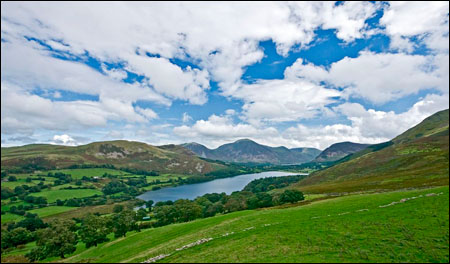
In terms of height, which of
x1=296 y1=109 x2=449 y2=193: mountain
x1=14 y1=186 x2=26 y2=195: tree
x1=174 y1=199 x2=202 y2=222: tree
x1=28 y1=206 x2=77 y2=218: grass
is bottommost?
x1=28 y1=206 x2=77 y2=218: grass

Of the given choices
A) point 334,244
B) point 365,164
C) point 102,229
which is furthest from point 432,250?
point 365,164

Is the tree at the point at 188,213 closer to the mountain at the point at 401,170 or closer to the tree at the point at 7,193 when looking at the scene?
the mountain at the point at 401,170

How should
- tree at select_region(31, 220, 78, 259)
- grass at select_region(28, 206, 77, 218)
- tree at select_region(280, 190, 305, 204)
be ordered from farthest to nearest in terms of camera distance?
grass at select_region(28, 206, 77, 218) < tree at select_region(280, 190, 305, 204) < tree at select_region(31, 220, 78, 259)

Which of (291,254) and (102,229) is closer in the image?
(291,254)

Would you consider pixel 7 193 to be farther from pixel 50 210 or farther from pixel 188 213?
pixel 188 213

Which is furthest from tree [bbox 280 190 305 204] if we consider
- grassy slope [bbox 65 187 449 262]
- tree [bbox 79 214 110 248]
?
tree [bbox 79 214 110 248]

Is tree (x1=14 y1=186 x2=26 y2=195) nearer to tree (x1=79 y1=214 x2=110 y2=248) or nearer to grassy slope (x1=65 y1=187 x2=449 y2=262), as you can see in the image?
tree (x1=79 y1=214 x2=110 y2=248)

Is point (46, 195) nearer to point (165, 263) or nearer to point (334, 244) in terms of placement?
point (165, 263)

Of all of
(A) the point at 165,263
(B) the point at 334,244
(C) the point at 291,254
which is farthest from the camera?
(A) the point at 165,263

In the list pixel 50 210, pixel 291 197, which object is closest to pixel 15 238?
pixel 50 210

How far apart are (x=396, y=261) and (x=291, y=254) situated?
820 cm

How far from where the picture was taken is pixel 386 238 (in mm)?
21828

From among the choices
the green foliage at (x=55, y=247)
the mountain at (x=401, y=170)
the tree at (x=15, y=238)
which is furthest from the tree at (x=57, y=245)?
the mountain at (x=401, y=170)

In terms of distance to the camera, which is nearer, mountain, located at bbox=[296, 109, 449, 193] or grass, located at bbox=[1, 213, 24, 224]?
mountain, located at bbox=[296, 109, 449, 193]
